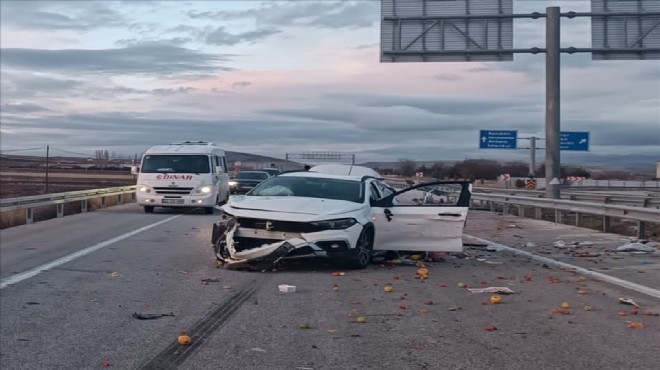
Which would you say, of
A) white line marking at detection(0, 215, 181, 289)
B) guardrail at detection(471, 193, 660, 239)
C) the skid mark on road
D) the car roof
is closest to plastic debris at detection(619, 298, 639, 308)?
the skid mark on road

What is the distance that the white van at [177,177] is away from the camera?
2541 centimetres

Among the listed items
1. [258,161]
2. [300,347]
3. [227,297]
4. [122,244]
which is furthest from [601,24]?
[258,161]

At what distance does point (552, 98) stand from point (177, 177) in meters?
12.4

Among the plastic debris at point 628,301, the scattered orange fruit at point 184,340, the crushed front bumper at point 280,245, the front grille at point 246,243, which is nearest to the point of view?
the scattered orange fruit at point 184,340

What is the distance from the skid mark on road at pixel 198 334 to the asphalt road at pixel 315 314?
0.06 feet

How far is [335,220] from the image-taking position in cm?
1173

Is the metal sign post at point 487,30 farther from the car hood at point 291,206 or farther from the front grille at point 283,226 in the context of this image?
the front grille at point 283,226

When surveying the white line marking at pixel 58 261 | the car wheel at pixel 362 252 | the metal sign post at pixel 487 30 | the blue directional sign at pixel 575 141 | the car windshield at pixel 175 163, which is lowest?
the white line marking at pixel 58 261

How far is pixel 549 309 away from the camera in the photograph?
8961mm

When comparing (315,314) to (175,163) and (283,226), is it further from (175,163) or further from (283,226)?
(175,163)

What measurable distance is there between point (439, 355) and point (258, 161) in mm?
65130

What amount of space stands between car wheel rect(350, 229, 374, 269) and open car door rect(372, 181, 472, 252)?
323 mm

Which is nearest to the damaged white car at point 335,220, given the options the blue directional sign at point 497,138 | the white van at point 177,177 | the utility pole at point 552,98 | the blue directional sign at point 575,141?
the white van at point 177,177

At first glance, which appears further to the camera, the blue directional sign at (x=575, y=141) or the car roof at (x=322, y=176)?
the blue directional sign at (x=575, y=141)
